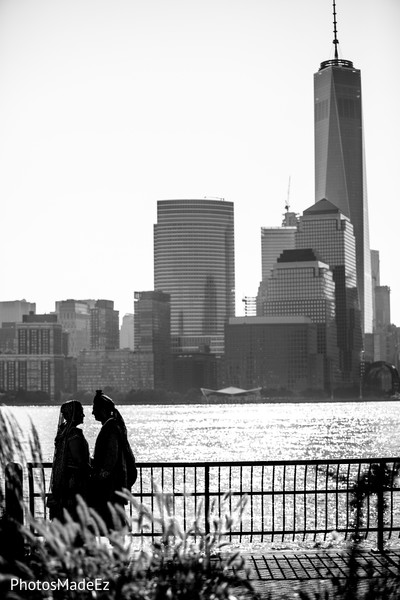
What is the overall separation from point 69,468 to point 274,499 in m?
28.6

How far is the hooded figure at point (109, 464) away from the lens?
11.5 m

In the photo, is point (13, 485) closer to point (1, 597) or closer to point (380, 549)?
point (1, 597)

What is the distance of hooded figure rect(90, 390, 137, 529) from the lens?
1150cm

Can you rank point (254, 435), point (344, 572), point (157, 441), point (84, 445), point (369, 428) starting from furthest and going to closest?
point (369, 428)
point (254, 435)
point (157, 441)
point (344, 572)
point (84, 445)

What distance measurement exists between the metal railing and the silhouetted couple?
0.30m

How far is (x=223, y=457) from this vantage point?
8244cm

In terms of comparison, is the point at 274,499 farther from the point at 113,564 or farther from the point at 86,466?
the point at 113,564

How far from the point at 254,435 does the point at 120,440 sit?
107 metres

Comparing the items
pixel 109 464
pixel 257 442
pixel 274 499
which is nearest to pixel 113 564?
pixel 109 464

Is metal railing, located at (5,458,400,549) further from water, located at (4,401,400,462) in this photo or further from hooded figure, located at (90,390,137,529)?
water, located at (4,401,400,462)

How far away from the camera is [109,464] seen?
11570 mm

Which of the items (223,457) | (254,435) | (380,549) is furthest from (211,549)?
(254,435)

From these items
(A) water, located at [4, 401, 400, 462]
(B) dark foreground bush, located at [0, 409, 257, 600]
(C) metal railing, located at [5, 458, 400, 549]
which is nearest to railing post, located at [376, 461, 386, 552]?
(C) metal railing, located at [5, 458, 400, 549]

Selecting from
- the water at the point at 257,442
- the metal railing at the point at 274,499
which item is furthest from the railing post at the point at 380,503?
the water at the point at 257,442
